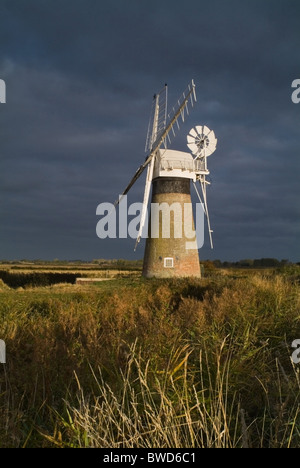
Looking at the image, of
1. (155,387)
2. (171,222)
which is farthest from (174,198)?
(155,387)

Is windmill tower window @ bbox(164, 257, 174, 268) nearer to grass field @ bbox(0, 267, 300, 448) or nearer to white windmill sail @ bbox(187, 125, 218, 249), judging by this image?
white windmill sail @ bbox(187, 125, 218, 249)

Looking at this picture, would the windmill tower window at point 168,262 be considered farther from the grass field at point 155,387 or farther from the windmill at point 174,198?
the grass field at point 155,387

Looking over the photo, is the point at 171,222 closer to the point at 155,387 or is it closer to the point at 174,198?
the point at 174,198

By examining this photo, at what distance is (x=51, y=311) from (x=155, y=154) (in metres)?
17.2

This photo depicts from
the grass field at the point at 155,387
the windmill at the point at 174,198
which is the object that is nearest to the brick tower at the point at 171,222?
the windmill at the point at 174,198

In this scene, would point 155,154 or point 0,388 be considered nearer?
point 0,388

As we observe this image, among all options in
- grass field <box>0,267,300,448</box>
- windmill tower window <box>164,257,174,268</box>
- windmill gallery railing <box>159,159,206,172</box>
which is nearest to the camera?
grass field <box>0,267,300,448</box>

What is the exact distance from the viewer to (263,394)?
16.9 ft

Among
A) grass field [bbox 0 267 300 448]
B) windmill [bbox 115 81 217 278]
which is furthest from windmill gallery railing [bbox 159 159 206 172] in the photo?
Answer: grass field [bbox 0 267 300 448]

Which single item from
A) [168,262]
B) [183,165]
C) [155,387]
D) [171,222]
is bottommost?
[155,387]

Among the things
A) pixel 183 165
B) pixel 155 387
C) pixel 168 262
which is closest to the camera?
pixel 155 387

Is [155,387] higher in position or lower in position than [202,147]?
lower
